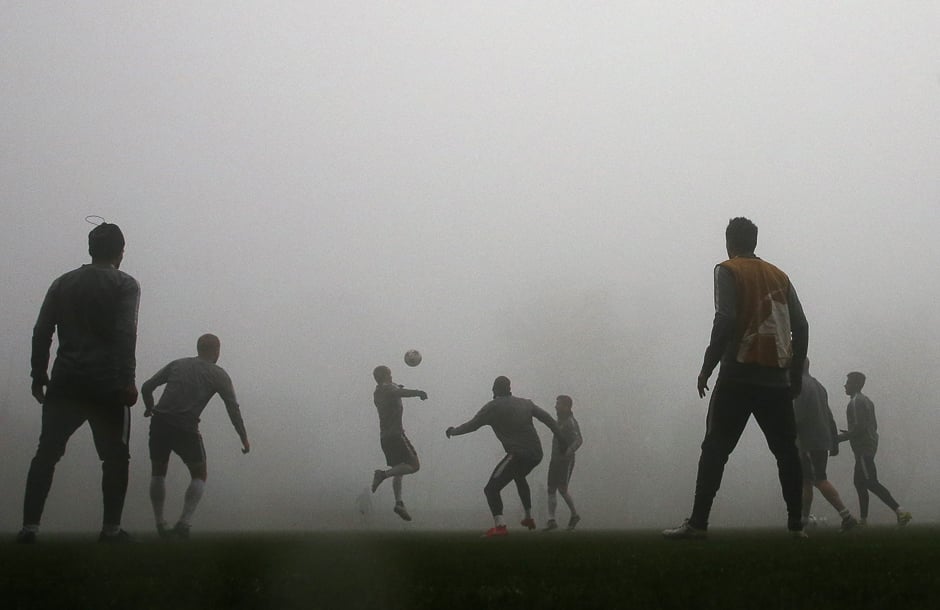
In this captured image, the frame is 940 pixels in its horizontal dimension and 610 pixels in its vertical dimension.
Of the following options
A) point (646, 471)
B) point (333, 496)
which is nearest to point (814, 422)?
point (333, 496)

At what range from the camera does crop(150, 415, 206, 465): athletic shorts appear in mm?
9609

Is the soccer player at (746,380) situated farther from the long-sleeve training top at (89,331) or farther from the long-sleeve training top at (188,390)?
the long-sleeve training top at (188,390)

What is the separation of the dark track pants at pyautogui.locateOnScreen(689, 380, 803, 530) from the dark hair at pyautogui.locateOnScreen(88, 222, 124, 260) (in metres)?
4.84

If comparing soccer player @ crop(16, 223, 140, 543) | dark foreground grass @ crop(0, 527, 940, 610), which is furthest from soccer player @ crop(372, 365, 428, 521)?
dark foreground grass @ crop(0, 527, 940, 610)

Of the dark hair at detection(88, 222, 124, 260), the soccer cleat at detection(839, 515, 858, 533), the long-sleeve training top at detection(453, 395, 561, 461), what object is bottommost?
the soccer cleat at detection(839, 515, 858, 533)

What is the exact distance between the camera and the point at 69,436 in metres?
7.27

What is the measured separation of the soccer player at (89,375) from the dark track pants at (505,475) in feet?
18.0

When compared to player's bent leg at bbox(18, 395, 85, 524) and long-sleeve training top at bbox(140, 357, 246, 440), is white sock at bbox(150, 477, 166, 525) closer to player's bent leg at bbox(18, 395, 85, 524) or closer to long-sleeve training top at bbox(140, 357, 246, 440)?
long-sleeve training top at bbox(140, 357, 246, 440)

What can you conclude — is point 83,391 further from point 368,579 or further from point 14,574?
point 368,579

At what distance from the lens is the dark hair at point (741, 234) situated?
23.7 ft

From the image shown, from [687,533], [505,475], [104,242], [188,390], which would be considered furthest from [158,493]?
[687,533]

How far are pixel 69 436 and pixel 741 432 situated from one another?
511 centimetres

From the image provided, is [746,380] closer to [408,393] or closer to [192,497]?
[192,497]

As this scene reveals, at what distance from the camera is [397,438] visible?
15.0 meters
